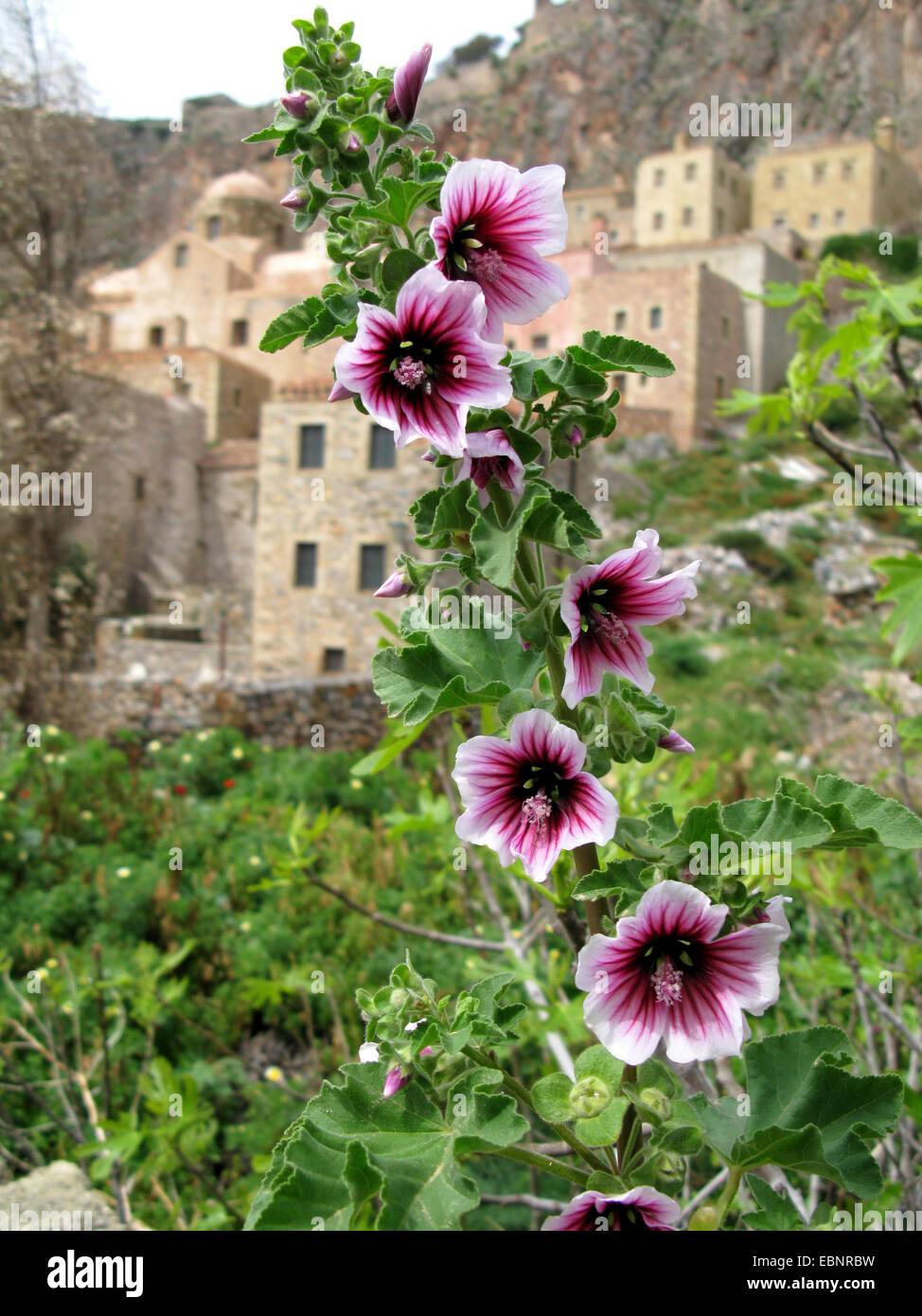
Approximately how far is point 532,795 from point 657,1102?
33 cm

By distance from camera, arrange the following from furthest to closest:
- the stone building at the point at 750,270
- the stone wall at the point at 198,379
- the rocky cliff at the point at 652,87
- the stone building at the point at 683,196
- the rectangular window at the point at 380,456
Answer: the rocky cliff at the point at 652,87 → the stone building at the point at 683,196 → the stone building at the point at 750,270 → the stone wall at the point at 198,379 → the rectangular window at the point at 380,456

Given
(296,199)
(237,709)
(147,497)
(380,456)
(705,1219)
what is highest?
(147,497)

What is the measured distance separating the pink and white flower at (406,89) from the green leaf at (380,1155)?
3.36 feet

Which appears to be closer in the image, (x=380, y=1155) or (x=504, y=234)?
(x=380, y=1155)

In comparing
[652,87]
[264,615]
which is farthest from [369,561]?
[652,87]

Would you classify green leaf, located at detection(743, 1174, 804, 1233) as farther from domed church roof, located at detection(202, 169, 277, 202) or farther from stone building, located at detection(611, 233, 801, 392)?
domed church roof, located at detection(202, 169, 277, 202)

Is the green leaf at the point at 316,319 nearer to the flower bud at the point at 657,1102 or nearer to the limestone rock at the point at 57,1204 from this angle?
the flower bud at the point at 657,1102

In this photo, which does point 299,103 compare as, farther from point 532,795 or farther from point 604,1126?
point 604,1126

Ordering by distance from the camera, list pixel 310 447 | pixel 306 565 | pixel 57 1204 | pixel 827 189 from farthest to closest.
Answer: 1. pixel 827 189
2. pixel 306 565
3. pixel 310 447
4. pixel 57 1204

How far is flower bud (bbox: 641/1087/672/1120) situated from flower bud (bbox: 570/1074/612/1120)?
0.05 metres

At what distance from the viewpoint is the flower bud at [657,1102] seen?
928mm

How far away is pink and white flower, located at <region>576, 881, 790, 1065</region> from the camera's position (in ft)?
3.00

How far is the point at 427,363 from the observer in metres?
1.01

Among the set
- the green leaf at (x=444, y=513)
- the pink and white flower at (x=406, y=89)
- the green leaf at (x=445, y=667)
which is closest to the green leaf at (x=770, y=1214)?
the green leaf at (x=445, y=667)
